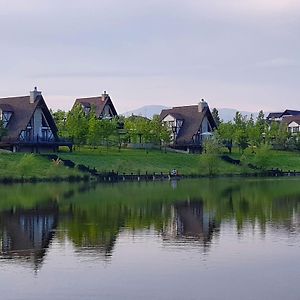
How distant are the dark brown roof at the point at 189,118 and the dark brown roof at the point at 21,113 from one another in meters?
18.9

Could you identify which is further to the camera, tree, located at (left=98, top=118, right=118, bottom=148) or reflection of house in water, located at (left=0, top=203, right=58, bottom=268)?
tree, located at (left=98, top=118, right=118, bottom=148)

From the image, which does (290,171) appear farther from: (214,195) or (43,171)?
(214,195)

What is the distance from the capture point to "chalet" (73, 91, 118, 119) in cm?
9730

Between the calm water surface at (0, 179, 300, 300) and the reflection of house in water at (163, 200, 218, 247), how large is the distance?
0.04 metres

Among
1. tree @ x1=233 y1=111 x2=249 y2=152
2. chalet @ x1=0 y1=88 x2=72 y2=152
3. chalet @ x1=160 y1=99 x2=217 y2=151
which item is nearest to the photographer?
chalet @ x1=0 y1=88 x2=72 y2=152

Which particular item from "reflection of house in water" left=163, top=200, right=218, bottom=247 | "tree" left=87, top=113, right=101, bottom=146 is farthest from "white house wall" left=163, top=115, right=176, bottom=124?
"reflection of house in water" left=163, top=200, right=218, bottom=247

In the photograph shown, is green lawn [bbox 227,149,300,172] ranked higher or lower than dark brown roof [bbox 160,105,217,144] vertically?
lower

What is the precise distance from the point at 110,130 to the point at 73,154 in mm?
9544

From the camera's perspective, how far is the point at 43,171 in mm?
64062

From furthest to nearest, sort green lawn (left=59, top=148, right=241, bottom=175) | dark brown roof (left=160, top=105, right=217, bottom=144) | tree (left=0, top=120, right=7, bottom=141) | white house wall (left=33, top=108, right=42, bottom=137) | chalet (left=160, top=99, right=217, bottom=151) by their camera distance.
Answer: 1. dark brown roof (left=160, top=105, right=217, bottom=144)
2. chalet (left=160, top=99, right=217, bottom=151)
3. white house wall (left=33, top=108, right=42, bottom=137)
4. tree (left=0, top=120, right=7, bottom=141)
5. green lawn (left=59, top=148, right=241, bottom=175)

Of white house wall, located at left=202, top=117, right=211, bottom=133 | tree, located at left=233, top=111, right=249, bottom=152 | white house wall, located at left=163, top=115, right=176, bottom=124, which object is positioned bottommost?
tree, located at left=233, top=111, right=249, bottom=152

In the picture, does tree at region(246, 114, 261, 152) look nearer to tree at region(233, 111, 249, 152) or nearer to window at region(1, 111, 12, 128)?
tree at region(233, 111, 249, 152)

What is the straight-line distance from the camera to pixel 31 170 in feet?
207

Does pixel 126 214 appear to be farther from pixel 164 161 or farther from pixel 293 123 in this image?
pixel 293 123
